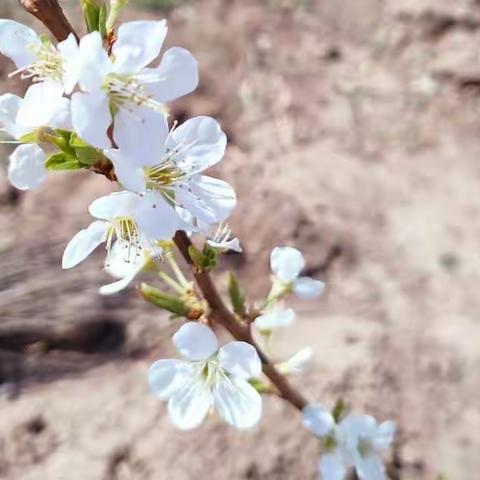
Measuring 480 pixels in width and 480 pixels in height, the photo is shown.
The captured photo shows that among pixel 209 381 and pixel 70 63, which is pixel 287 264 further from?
pixel 70 63

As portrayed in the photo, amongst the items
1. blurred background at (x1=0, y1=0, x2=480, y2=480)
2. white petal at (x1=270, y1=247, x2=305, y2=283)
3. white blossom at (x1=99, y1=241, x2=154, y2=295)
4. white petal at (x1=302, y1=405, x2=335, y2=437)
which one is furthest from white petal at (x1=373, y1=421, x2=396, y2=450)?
white blossom at (x1=99, y1=241, x2=154, y2=295)

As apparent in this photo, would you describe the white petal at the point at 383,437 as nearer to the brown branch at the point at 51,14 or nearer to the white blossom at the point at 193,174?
the white blossom at the point at 193,174

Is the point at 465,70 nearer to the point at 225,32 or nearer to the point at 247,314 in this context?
the point at 225,32

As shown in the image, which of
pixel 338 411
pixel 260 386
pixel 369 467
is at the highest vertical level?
pixel 260 386

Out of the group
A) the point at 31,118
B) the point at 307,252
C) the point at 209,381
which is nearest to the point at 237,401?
the point at 209,381

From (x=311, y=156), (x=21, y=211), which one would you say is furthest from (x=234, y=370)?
(x=311, y=156)

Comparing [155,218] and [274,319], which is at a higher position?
[155,218]
